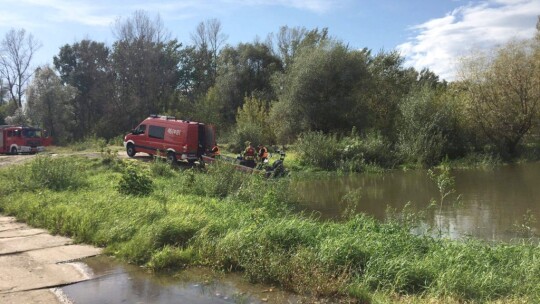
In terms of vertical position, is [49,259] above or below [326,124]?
below

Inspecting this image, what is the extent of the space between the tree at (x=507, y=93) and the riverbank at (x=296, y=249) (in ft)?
83.1

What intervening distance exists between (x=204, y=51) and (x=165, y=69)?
791 centimetres

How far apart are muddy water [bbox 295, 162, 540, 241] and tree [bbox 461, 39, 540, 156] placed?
585cm

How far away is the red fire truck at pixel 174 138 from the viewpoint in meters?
23.0

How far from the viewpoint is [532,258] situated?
23.0 ft

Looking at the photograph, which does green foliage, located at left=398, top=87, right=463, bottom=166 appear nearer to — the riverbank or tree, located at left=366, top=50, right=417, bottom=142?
tree, located at left=366, top=50, right=417, bottom=142

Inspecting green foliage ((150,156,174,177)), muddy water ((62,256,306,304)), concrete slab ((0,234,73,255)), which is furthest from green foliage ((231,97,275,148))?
muddy water ((62,256,306,304))

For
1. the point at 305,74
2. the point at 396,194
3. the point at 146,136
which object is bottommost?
the point at 396,194

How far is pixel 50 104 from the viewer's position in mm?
46781

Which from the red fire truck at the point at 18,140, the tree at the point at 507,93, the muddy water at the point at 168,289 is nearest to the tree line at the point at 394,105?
the tree at the point at 507,93

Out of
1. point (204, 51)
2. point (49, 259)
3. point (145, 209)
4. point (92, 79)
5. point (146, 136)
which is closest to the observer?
point (49, 259)

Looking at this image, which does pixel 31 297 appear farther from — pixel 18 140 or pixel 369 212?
pixel 18 140

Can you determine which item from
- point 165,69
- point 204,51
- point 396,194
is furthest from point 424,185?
point 204,51

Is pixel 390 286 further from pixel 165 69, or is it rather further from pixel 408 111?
pixel 165 69
